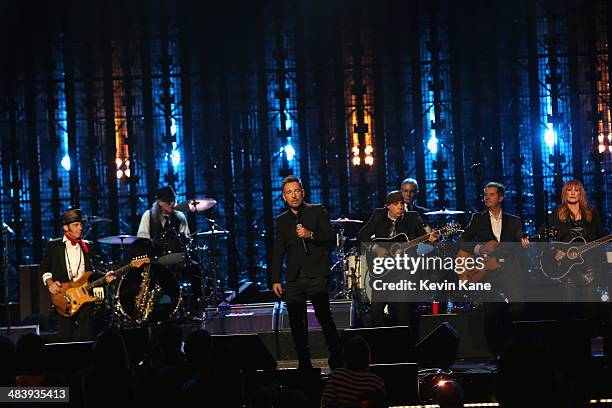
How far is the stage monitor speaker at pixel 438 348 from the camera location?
8727mm

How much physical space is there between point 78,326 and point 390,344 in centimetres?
381

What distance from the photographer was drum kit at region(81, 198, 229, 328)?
1077 centimetres

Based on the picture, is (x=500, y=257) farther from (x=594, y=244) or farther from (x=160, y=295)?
(x=160, y=295)

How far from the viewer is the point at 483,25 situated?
13.9m

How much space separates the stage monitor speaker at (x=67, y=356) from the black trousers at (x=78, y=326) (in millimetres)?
2364

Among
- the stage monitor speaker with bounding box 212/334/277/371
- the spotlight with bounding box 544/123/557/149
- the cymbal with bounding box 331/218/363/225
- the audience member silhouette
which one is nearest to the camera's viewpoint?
the audience member silhouette

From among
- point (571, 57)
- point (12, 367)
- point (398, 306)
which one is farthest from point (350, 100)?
point (12, 367)

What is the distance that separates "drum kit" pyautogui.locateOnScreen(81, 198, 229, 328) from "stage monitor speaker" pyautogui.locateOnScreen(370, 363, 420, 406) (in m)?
3.99

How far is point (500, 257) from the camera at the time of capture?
9602 millimetres

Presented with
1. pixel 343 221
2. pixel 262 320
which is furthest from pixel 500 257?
pixel 262 320

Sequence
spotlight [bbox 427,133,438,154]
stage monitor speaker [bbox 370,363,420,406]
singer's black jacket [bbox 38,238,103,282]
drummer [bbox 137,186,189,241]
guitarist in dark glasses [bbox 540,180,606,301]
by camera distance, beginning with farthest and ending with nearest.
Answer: spotlight [bbox 427,133,438,154], drummer [bbox 137,186,189,241], singer's black jacket [bbox 38,238,103,282], guitarist in dark glasses [bbox 540,180,606,301], stage monitor speaker [bbox 370,363,420,406]

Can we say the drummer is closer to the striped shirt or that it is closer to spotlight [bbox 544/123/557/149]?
spotlight [bbox 544/123/557/149]

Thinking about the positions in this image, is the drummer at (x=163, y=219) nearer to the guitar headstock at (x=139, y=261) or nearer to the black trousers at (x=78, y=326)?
the guitar headstock at (x=139, y=261)

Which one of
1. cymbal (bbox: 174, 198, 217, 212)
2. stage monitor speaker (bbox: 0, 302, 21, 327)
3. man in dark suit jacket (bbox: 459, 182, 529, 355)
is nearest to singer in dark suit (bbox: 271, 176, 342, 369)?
man in dark suit jacket (bbox: 459, 182, 529, 355)
